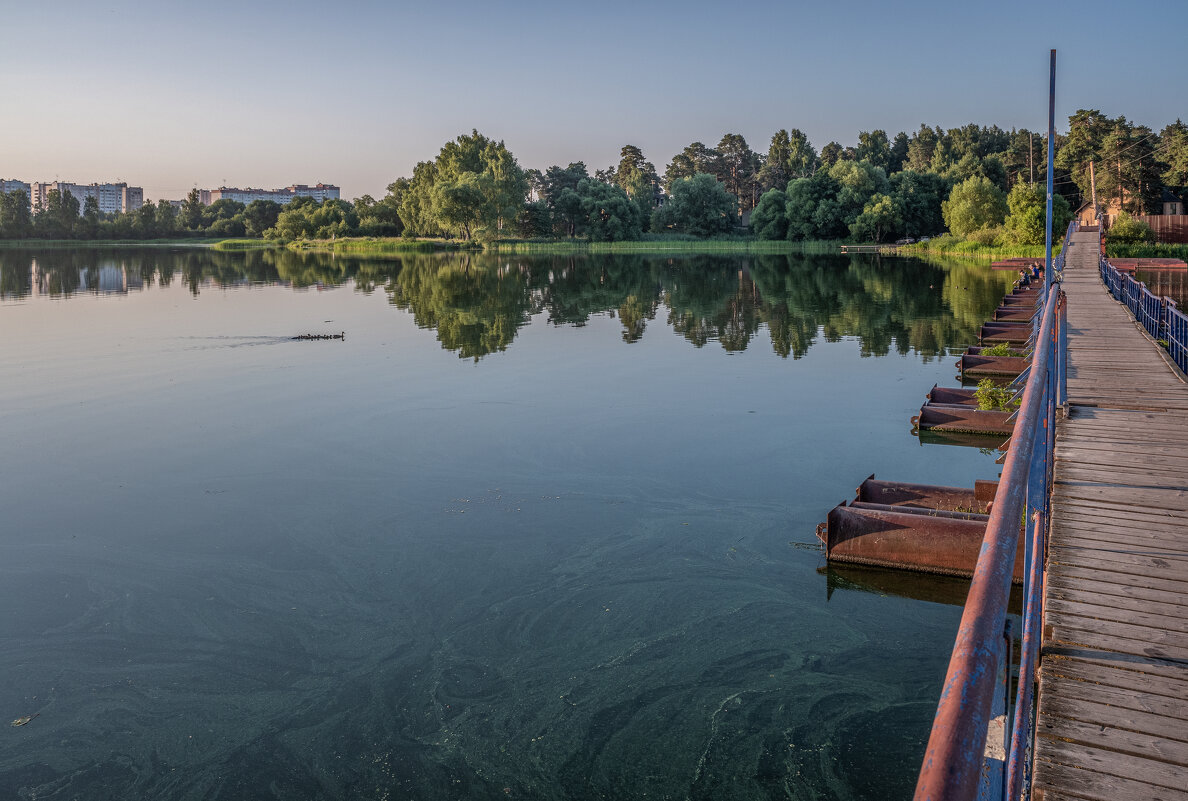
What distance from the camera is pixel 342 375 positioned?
67.4ft

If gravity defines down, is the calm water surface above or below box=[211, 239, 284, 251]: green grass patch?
below

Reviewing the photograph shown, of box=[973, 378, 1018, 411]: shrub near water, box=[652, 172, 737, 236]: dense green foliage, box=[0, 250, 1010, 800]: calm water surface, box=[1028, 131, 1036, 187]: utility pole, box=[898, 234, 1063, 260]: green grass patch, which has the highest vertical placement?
box=[1028, 131, 1036, 187]: utility pole

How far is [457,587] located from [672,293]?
36.2 meters

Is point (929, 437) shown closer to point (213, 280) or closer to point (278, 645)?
point (278, 645)

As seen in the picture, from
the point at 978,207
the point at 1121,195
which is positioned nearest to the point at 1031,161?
the point at 1121,195

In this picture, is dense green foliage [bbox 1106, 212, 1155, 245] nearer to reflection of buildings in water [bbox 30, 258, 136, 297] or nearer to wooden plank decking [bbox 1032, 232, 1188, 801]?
wooden plank decking [bbox 1032, 232, 1188, 801]

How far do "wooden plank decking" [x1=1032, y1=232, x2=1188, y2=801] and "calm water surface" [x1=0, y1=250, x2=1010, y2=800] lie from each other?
1533mm

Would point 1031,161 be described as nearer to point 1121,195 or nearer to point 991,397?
point 1121,195

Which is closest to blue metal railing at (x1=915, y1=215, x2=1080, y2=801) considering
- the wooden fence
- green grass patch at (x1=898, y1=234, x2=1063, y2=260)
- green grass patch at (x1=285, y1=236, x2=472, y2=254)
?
green grass patch at (x1=898, y1=234, x2=1063, y2=260)

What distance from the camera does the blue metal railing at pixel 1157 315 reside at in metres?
13.2

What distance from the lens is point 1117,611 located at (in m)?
5.34

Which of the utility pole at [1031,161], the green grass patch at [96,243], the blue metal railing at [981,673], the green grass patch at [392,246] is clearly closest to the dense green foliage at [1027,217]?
the utility pole at [1031,161]

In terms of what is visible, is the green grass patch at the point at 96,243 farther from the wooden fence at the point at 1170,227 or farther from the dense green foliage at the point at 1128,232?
the wooden fence at the point at 1170,227

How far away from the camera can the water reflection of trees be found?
28156mm
